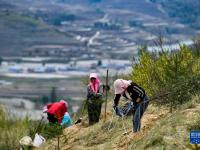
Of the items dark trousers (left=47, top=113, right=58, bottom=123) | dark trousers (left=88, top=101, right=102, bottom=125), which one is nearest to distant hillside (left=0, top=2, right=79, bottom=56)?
dark trousers (left=47, top=113, right=58, bottom=123)

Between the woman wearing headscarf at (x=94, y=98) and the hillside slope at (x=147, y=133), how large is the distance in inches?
13.9

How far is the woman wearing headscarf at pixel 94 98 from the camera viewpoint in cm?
1476

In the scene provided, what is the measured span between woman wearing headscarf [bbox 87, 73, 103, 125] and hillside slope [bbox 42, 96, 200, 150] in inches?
13.9

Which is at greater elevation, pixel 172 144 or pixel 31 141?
pixel 172 144

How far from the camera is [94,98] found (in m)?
15.0

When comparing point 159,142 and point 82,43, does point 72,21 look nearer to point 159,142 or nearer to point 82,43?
point 82,43

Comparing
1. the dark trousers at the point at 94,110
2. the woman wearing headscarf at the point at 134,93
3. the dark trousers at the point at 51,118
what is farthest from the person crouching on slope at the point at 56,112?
the woman wearing headscarf at the point at 134,93

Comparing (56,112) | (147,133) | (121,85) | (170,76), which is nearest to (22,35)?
(56,112)

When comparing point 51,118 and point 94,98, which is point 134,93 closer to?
point 94,98

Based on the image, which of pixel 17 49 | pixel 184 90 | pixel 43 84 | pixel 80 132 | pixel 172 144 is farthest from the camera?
pixel 17 49

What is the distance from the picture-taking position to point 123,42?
157125mm

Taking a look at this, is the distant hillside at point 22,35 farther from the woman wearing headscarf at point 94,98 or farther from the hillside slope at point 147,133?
the hillside slope at point 147,133

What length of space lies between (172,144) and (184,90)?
3278 mm

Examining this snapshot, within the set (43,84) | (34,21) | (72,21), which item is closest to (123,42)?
(34,21)
